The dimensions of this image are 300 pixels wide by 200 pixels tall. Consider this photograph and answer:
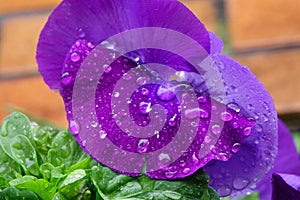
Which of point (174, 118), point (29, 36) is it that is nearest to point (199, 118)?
point (174, 118)

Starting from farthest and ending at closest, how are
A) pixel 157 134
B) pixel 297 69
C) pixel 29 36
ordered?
pixel 29 36 < pixel 297 69 < pixel 157 134

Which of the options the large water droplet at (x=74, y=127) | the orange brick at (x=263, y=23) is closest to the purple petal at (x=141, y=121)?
the large water droplet at (x=74, y=127)

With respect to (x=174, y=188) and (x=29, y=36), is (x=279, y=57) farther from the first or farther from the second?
(x=174, y=188)

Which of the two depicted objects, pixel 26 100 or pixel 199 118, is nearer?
pixel 199 118

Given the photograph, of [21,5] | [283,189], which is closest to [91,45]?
[283,189]

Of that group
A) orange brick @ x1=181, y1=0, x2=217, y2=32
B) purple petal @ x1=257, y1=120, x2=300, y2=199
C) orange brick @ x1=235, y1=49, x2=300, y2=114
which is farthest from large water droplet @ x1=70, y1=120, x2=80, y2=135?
orange brick @ x1=181, y1=0, x2=217, y2=32

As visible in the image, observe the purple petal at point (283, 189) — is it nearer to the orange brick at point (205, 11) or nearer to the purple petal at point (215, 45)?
the purple petal at point (215, 45)
